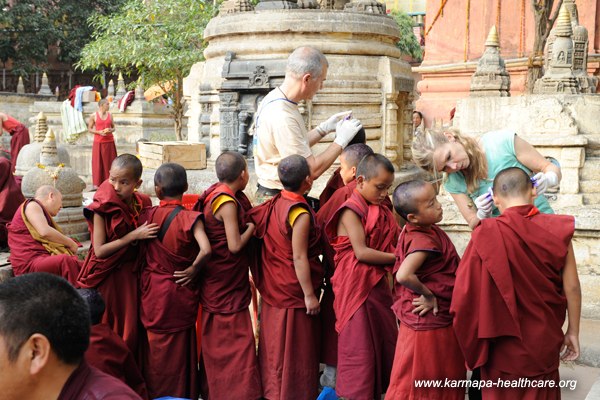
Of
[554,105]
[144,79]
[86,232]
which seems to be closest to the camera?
[554,105]

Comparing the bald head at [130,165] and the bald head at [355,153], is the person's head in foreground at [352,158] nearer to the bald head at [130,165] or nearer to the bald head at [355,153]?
the bald head at [355,153]

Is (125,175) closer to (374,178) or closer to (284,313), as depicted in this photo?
(284,313)

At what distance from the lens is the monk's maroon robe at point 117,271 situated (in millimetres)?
4078

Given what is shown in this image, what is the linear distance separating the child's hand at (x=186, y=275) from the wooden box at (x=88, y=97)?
48.9 ft

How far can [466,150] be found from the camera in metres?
3.65

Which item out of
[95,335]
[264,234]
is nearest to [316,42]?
[264,234]

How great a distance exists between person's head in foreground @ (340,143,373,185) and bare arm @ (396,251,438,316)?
0.98 meters

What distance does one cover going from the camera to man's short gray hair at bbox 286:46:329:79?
3945 mm

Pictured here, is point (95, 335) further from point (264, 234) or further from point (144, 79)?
point (144, 79)

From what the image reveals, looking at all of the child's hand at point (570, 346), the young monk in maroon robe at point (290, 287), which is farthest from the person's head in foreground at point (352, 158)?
the child's hand at point (570, 346)

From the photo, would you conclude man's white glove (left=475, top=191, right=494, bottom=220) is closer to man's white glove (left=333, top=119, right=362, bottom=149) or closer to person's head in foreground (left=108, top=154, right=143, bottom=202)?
man's white glove (left=333, top=119, right=362, bottom=149)

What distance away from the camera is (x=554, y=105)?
6559 millimetres

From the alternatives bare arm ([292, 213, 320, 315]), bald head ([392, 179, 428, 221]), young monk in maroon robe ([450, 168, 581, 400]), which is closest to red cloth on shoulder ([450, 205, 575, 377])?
young monk in maroon robe ([450, 168, 581, 400])

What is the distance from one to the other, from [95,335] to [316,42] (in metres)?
5.61
